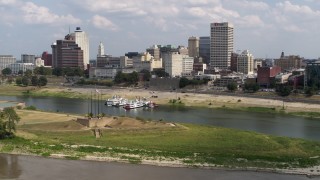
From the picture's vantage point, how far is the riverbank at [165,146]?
3073 cm

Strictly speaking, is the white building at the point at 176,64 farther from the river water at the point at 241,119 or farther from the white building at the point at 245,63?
the river water at the point at 241,119

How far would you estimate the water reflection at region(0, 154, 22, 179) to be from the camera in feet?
91.3

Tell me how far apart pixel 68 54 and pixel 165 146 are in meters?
140

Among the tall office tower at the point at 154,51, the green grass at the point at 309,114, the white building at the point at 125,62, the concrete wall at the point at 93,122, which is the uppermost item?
the tall office tower at the point at 154,51

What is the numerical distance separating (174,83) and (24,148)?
253ft

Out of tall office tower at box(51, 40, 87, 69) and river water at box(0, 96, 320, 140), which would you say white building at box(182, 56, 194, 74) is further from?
river water at box(0, 96, 320, 140)

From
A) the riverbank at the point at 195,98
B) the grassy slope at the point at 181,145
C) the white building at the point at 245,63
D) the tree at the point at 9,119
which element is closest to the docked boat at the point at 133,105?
the riverbank at the point at 195,98

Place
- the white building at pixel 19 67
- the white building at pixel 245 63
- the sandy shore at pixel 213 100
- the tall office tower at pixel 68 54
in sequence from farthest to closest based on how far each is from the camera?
1. the white building at pixel 19 67
2. the tall office tower at pixel 68 54
3. the white building at pixel 245 63
4. the sandy shore at pixel 213 100

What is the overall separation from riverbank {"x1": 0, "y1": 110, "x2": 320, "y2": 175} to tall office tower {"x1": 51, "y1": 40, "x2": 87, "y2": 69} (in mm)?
125894

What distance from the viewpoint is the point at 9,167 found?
2975 centimetres

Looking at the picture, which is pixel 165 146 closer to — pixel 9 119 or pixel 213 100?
pixel 9 119

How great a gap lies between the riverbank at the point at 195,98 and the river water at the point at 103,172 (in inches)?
1562

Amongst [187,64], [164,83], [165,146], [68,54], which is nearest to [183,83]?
[164,83]

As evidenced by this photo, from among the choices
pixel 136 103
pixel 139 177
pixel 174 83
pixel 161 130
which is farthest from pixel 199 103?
pixel 139 177
